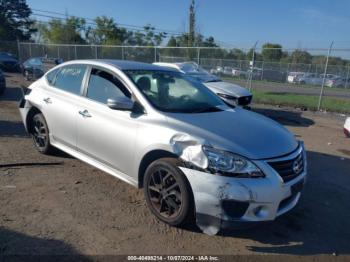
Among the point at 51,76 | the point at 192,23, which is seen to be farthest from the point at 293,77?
the point at 51,76

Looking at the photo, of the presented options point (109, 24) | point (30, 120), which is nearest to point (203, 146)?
point (30, 120)

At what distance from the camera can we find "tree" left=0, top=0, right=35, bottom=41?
58562 mm

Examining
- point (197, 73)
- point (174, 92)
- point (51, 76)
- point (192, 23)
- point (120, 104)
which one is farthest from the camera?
point (192, 23)

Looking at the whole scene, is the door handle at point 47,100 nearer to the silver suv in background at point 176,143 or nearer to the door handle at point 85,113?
the silver suv in background at point 176,143

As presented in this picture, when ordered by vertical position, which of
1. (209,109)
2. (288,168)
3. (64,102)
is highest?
(209,109)

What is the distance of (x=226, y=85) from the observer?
1022 cm

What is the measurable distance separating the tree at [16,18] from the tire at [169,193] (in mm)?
61947

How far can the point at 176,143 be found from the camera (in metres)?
3.58

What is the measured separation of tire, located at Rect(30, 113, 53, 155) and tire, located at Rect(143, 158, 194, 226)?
96.2 inches

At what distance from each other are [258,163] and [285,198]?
51 cm

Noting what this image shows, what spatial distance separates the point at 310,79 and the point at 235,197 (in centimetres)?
2829

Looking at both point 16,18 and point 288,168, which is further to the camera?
point 16,18

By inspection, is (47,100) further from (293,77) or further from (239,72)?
(293,77)

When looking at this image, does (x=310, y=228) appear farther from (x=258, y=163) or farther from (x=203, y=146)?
(x=203, y=146)
